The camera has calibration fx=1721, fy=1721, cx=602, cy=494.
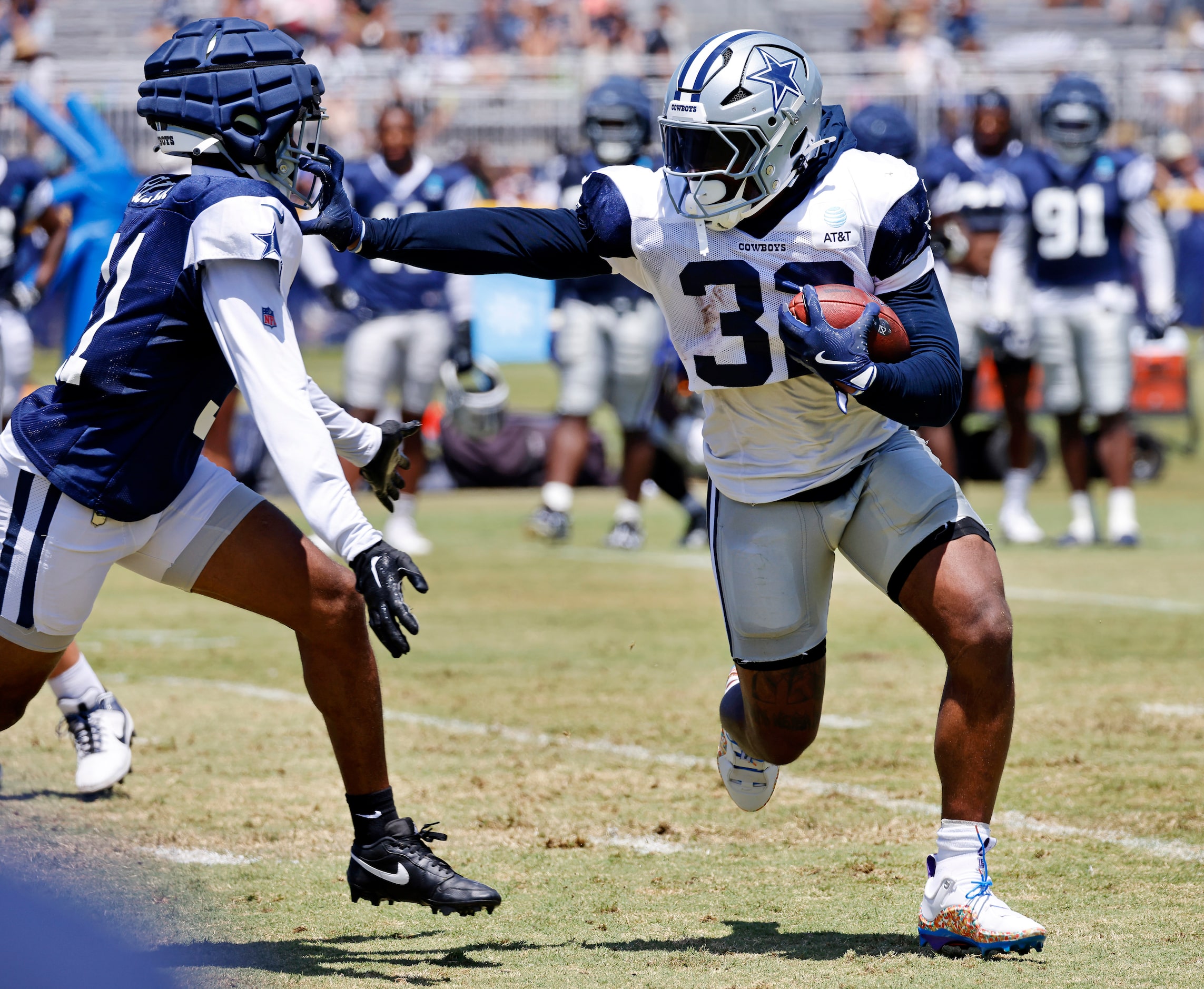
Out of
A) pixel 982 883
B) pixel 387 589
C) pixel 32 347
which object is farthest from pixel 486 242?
pixel 32 347

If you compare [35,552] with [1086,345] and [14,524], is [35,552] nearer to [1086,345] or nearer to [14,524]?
[14,524]

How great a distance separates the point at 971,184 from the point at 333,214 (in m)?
7.12

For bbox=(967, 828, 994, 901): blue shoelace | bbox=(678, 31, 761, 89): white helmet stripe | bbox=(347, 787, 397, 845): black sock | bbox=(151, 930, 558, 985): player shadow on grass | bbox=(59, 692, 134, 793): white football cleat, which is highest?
bbox=(678, 31, 761, 89): white helmet stripe

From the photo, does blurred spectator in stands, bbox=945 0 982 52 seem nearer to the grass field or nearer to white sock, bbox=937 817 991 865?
the grass field

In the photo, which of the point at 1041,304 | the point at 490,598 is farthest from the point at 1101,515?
the point at 490,598

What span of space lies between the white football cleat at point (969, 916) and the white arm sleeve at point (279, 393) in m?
1.29

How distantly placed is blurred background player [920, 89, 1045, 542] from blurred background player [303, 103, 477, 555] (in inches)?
109

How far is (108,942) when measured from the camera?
1551mm

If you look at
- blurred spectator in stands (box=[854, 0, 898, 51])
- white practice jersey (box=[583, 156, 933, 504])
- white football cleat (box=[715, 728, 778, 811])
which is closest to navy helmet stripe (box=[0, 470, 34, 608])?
white practice jersey (box=[583, 156, 933, 504])

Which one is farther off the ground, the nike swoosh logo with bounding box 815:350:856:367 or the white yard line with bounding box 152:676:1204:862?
the nike swoosh logo with bounding box 815:350:856:367

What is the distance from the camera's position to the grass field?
11.1 feet

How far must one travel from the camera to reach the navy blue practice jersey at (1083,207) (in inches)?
380

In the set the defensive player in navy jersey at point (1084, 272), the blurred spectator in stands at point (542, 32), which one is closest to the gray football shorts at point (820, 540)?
the defensive player in navy jersey at point (1084, 272)

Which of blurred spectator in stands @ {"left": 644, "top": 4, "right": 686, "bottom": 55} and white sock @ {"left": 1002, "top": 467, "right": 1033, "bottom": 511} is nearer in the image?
white sock @ {"left": 1002, "top": 467, "right": 1033, "bottom": 511}
